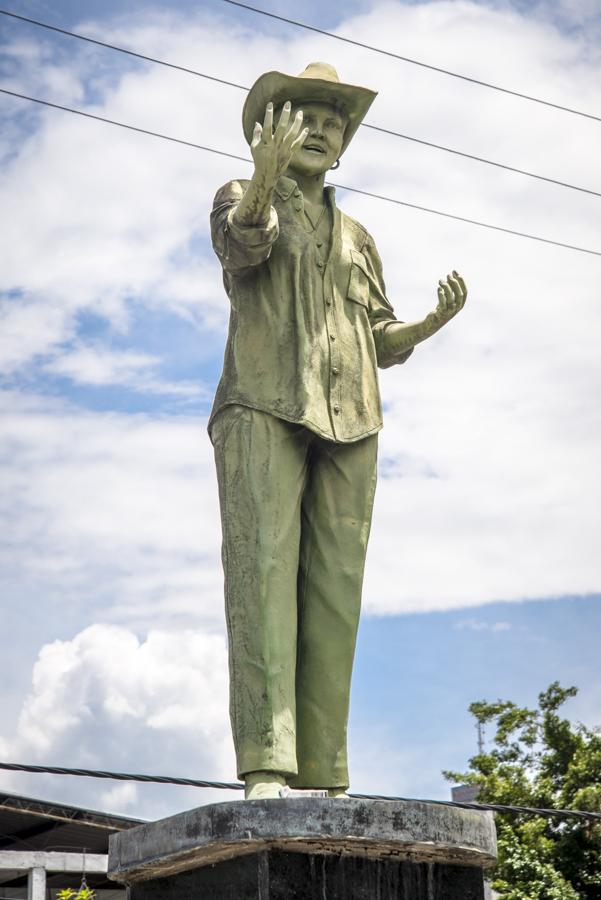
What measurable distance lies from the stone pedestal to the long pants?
58 centimetres

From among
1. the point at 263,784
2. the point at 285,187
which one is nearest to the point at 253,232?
the point at 285,187

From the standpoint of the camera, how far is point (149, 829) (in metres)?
5.79

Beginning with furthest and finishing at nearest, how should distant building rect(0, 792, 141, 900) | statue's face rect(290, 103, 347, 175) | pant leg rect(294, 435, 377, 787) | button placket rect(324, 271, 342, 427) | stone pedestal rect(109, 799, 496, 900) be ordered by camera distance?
distant building rect(0, 792, 141, 900), statue's face rect(290, 103, 347, 175), button placket rect(324, 271, 342, 427), pant leg rect(294, 435, 377, 787), stone pedestal rect(109, 799, 496, 900)

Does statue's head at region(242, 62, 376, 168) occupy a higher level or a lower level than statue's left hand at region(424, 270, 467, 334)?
higher

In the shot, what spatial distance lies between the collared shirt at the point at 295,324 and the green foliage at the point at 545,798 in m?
18.9

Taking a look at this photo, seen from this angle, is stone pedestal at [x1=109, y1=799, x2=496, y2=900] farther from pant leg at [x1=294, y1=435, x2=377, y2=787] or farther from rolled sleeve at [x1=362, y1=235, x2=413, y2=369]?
rolled sleeve at [x1=362, y1=235, x2=413, y2=369]

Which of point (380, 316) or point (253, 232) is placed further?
point (380, 316)

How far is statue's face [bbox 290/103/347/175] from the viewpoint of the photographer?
6.91m

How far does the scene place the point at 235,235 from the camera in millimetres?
6383

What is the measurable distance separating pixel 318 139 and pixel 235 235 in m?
0.88

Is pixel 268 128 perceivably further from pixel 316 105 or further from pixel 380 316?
pixel 380 316

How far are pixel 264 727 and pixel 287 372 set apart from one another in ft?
5.50

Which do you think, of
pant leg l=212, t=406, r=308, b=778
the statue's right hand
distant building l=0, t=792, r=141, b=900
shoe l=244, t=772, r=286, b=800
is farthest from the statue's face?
distant building l=0, t=792, r=141, b=900

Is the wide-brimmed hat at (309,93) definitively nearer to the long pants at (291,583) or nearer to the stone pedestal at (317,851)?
the long pants at (291,583)
